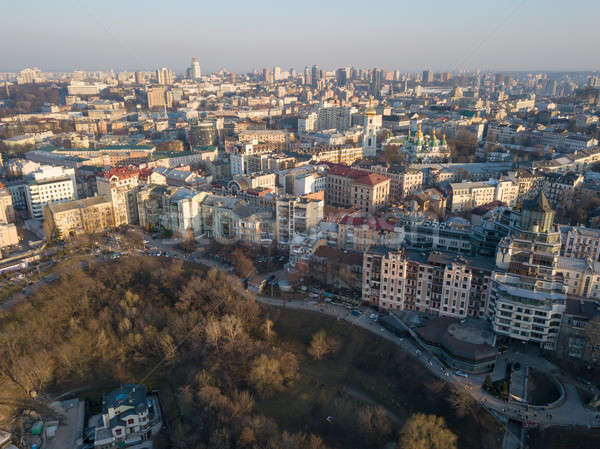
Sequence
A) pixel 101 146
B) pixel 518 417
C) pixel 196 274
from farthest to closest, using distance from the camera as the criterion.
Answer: pixel 101 146, pixel 196 274, pixel 518 417

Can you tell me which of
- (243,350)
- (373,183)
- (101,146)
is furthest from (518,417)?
(101,146)

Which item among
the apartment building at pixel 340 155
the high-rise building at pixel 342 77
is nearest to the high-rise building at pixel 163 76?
the high-rise building at pixel 342 77

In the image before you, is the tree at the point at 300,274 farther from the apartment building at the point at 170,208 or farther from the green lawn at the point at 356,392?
the apartment building at the point at 170,208

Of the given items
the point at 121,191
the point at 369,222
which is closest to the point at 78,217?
the point at 121,191

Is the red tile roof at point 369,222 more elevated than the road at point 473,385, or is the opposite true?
the red tile roof at point 369,222

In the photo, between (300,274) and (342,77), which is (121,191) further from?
(342,77)

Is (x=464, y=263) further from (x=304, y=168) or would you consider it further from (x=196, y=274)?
(x=304, y=168)
